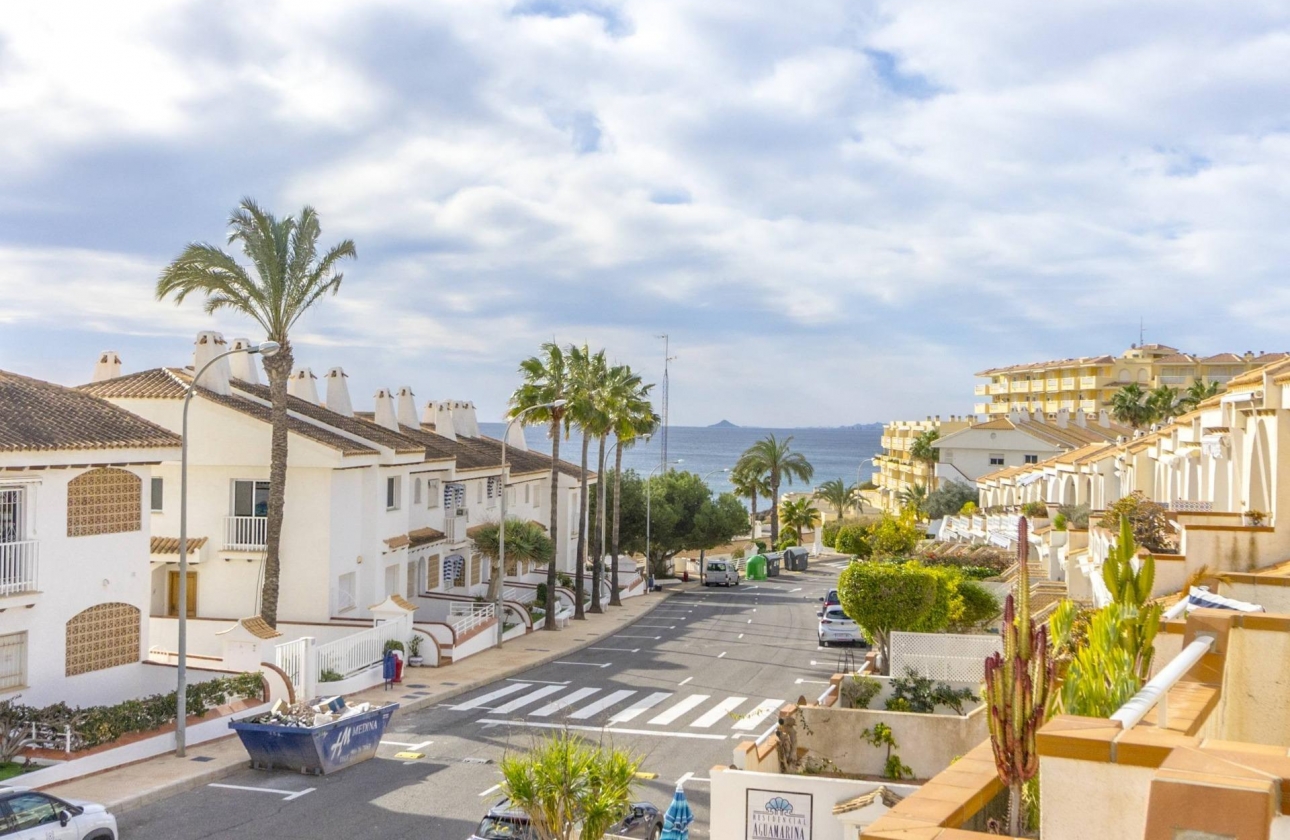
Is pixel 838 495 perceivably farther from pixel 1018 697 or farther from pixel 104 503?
pixel 1018 697

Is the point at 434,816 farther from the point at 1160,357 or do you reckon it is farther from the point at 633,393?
the point at 1160,357

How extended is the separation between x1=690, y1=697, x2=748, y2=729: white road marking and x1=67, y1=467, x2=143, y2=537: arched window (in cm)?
1421

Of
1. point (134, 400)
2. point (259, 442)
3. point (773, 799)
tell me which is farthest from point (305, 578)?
point (773, 799)

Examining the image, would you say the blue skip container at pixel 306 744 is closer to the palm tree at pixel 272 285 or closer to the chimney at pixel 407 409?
the palm tree at pixel 272 285

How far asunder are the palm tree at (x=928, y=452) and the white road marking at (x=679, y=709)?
7004 centimetres

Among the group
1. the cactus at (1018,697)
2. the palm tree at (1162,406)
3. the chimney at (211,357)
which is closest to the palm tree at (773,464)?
the palm tree at (1162,406)


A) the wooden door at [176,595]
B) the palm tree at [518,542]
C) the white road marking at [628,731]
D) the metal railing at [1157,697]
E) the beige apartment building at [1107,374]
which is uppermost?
the beige apartment building at [1107,374]

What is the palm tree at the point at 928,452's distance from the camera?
96.9 metres

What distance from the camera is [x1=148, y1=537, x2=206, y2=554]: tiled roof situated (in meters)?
33.1

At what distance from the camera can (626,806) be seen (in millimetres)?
12484

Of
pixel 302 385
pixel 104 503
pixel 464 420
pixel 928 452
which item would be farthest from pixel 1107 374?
pixel 104 503

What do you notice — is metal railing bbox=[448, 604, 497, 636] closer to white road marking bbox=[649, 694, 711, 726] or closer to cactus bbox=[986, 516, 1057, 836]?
white road marking bbox=[649, 694, 711, 726]

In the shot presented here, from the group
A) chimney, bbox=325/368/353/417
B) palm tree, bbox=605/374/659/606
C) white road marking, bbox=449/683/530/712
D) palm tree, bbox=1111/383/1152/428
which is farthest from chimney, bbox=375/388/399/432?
palm tree, bbox=1111/383/1152/428

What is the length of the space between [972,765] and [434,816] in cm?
1212
